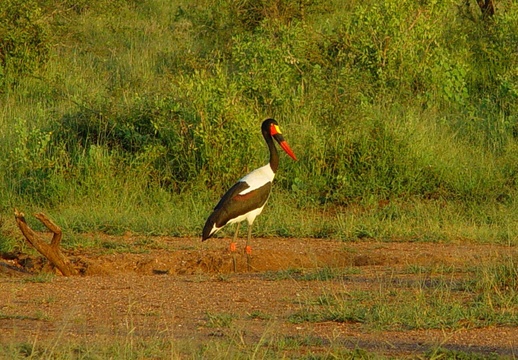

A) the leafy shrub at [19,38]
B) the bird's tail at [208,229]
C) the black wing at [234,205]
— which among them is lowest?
the bird's tail at [208,229]

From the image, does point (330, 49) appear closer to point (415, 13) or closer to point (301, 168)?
point (415, 13)

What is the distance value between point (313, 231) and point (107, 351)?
388 centimetres

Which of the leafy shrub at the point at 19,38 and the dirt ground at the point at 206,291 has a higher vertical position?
the leafy shrub at the point at 19,38

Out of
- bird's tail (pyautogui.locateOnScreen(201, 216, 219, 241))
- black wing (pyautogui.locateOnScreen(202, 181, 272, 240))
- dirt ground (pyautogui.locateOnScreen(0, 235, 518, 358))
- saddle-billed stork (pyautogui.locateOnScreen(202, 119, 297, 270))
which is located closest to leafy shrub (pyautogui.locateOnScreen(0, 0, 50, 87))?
dirt ground (pyautogui.locateOnScreen(0, 235, 518, 358))

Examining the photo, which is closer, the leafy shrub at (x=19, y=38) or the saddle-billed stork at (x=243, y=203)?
the saddle-billed stork at (x=243, y=203)

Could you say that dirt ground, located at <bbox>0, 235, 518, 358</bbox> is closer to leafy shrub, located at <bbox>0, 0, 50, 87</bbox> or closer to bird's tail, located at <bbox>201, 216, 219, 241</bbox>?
bird's tail, located at <bbox>201, 216, 219, 241</bbox>

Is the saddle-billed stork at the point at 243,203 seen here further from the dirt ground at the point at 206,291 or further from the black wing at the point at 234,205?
the dirt ground at the point at 206,291

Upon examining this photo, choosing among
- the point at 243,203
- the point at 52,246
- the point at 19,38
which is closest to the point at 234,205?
the point at 243,203

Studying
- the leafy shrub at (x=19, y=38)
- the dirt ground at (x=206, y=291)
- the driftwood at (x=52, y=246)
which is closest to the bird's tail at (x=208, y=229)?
the dirt ground at (x=206, y=291)

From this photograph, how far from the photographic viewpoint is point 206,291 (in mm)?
5699

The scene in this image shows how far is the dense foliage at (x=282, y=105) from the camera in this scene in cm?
877

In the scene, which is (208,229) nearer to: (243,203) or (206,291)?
(243,203)

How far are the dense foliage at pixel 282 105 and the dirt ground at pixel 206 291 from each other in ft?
4.53

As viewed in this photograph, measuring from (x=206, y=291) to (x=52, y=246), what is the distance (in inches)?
49.9
